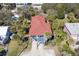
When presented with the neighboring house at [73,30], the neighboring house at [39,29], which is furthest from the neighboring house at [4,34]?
the neighboring house at [73,30]

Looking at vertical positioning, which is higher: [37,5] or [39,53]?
[37,5]

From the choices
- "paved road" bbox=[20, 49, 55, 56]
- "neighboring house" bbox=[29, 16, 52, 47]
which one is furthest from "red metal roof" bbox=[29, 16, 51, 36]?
"paved road" bbox=[20, 49, 55, 56]

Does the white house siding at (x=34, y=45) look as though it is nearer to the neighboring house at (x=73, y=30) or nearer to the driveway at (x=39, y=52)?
the driveway at (x=39, y=52)

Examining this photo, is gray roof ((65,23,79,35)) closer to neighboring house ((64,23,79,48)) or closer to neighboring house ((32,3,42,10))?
neighboring house ((64,23,79,48))

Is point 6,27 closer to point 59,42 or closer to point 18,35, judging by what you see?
point 18,35

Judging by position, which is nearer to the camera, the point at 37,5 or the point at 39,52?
the point at 39,52

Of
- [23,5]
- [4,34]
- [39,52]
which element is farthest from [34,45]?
[23,5]

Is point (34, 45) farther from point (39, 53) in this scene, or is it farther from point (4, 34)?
point (4, 34)
